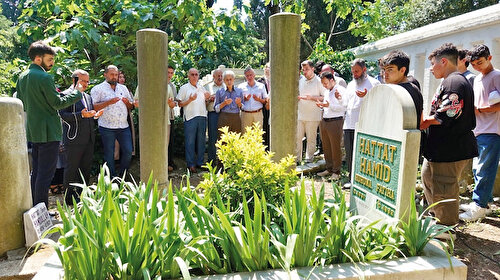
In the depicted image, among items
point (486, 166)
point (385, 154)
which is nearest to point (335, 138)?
point (486, 166)

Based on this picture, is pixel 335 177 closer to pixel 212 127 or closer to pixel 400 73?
pixel 212 127

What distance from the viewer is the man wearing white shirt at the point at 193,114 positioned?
6223mm

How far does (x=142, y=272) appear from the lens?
1.81 metres

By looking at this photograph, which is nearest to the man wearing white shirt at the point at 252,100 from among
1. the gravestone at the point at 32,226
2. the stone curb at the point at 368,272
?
the gravestone at the point at 32,226

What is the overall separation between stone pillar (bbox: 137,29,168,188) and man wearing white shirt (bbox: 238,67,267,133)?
3.28 m

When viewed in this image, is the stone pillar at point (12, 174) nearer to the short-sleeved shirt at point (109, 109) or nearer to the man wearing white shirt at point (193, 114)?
the short-sleeved shirt at point (109, 109)

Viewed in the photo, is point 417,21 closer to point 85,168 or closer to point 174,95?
point 174,95

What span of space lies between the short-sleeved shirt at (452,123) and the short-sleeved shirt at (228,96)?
11.4 ft

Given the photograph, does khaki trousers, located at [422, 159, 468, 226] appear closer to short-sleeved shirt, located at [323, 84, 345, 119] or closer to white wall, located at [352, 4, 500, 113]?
white wall, located at [352, 4, 500, 113]

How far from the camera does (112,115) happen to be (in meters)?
5.13

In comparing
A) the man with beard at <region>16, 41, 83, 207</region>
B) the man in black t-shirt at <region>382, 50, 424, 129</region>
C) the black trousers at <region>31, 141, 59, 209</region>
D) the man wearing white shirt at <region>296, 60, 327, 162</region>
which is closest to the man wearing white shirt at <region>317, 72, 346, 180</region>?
the man wearing white shirt at <region>296, 60, 327, 162</region>

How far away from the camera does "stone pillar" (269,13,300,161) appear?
283cm

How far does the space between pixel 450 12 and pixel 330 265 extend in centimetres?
1897

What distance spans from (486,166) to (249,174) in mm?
2774
